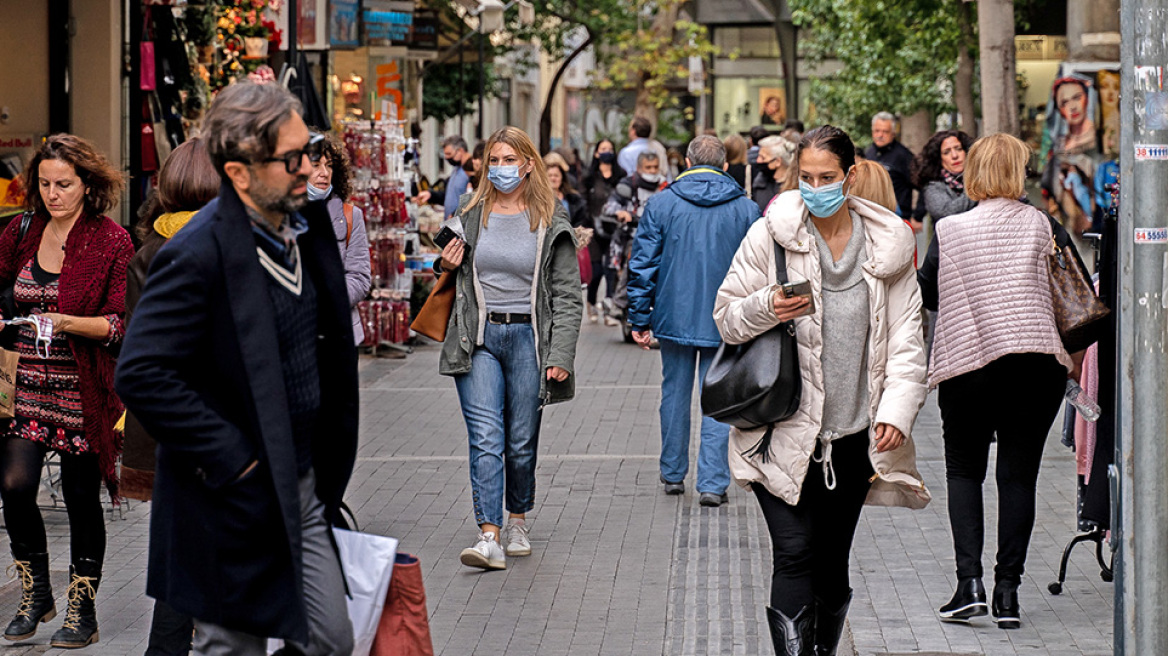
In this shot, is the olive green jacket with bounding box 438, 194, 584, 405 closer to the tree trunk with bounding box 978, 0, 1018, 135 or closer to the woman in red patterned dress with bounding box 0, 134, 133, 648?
the woman in red patterned dress with bounding box 0, 134, 133, 648

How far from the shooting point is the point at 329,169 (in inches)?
299

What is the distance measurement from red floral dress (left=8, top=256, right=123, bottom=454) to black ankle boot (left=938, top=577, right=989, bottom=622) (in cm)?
326

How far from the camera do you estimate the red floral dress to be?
611cm

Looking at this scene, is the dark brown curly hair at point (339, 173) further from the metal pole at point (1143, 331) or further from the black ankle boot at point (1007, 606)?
the metal pole at point (1143, 331)

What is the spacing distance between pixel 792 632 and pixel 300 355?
1944mm

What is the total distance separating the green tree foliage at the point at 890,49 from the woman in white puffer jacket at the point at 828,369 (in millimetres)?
14756

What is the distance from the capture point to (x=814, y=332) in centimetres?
504

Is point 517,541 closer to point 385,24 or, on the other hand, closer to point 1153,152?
point 1153,152

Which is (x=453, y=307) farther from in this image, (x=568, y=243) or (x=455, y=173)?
(x=455, y=173)

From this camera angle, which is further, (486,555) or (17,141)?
(17,141)

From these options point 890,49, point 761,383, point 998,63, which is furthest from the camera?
point 890,49

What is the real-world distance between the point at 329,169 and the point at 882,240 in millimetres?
3226

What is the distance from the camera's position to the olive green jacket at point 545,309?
7430 mm

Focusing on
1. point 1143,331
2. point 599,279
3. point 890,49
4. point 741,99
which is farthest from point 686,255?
point 741,99
